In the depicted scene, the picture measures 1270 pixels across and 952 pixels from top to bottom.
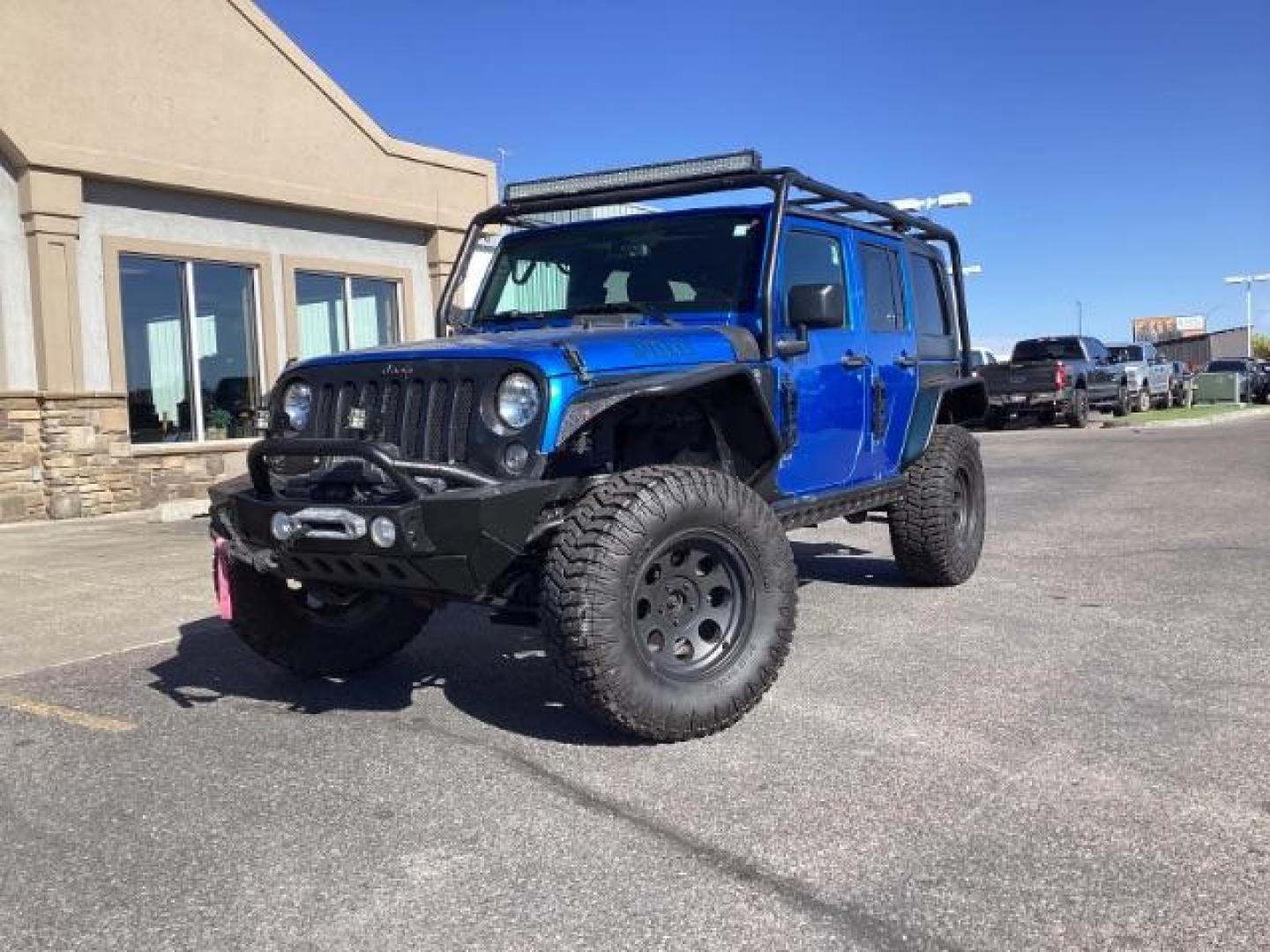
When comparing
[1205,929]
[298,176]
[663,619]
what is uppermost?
[298,176]

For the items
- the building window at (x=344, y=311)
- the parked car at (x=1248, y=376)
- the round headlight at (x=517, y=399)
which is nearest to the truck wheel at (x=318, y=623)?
the round headlight at (x=517, y=399)

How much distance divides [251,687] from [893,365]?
A: 3.67 metres

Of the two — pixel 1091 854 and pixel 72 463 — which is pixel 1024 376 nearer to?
pixel 72 463

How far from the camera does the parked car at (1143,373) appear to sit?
28422 mm

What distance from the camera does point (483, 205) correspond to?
51.4 feet

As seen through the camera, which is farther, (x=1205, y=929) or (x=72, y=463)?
(x=72, y=463)

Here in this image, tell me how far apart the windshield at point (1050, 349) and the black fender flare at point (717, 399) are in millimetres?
21721

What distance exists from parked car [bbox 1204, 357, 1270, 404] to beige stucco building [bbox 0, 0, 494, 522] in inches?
1247

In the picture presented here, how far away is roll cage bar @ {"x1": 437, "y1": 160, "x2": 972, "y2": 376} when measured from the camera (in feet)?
16.4

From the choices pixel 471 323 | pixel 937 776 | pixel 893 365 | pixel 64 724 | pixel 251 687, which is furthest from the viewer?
pixel 893 365

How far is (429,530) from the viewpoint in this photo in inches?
144

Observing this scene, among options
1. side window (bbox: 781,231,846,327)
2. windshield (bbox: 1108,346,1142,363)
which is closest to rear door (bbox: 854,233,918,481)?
side window (bbox: 781,231,846,327)

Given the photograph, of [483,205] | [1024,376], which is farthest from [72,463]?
[1024,376]

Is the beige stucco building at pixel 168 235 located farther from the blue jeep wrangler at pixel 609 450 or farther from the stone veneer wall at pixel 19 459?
the blue jeep wrangler at pixel 609 450
